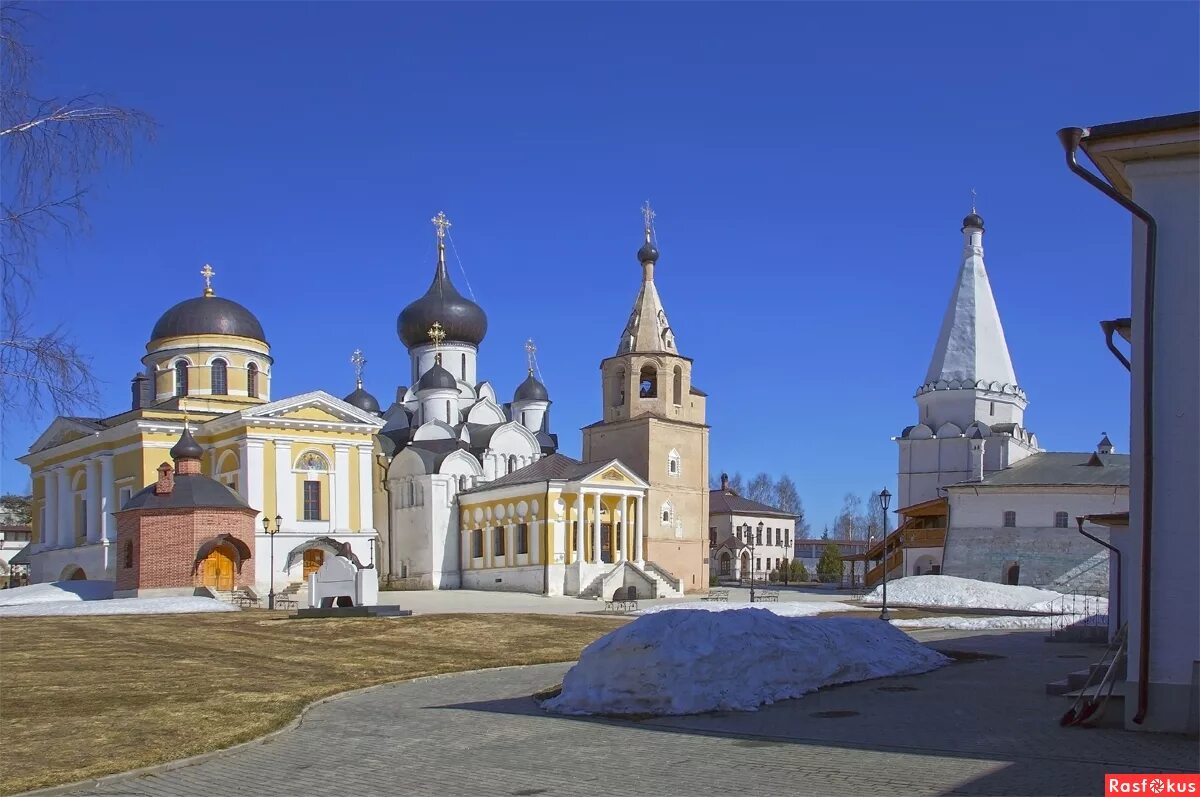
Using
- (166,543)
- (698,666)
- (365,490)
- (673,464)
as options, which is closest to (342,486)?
(365,490)

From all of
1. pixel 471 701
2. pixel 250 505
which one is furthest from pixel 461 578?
pixel 471 701

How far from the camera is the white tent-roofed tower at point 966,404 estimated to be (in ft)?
178

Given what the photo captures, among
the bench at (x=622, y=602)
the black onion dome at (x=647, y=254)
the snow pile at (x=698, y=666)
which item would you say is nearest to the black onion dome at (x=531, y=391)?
the black onion dome at (x=647, y=254)

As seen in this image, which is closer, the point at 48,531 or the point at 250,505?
the point at 250,505

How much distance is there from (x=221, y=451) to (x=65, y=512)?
942 centimetres

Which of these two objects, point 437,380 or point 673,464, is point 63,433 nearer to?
point 437,380

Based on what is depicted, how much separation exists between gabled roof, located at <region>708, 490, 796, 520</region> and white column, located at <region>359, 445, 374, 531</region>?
41655 mm

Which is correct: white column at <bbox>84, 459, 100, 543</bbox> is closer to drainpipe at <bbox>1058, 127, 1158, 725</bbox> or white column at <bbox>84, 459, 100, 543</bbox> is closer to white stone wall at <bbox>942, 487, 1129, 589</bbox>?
white stone wall at <bbox>942, 487, 1129, 589</bbox>

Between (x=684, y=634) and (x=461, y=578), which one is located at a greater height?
(x=684, y=634)

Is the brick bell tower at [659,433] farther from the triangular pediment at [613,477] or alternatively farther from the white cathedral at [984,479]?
the white cathedral at [984,479]

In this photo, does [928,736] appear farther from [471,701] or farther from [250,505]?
[250,505]

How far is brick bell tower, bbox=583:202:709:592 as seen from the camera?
4959cm

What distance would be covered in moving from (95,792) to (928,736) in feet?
22.9

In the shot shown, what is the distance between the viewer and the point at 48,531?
51344 mm
